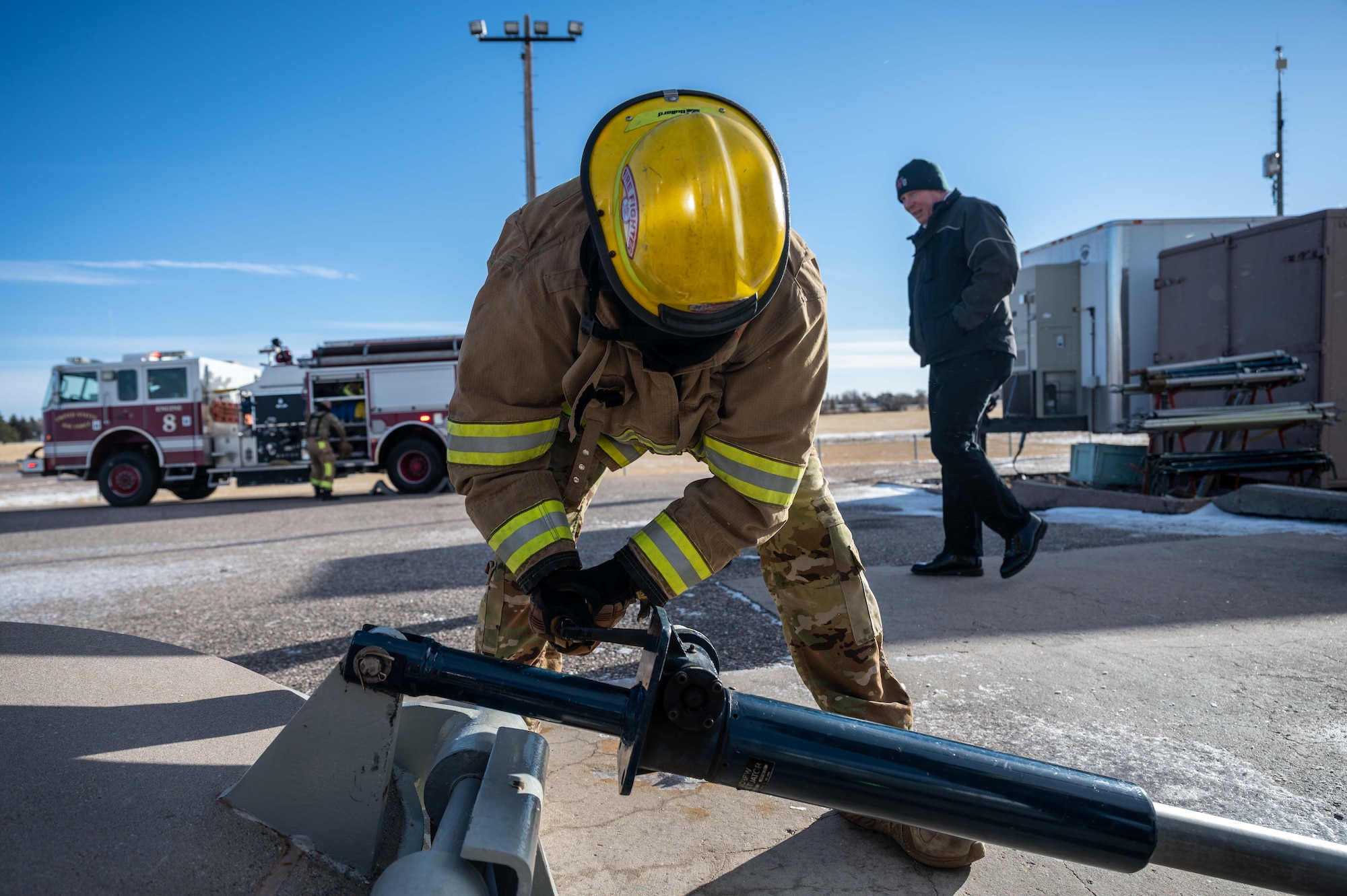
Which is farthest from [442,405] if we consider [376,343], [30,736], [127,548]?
[30,736]

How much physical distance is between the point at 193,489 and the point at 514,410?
44.9ft

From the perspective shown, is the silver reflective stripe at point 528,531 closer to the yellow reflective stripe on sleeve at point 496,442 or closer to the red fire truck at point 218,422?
the yellow reflective stripe on sleeve at point 496,442

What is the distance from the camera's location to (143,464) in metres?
12.2

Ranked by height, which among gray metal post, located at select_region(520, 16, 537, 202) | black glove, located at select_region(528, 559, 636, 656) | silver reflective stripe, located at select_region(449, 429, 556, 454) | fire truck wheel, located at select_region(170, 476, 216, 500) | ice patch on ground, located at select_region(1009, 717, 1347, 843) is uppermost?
gray metal post, located at select_region(520, 16, 537, 202)

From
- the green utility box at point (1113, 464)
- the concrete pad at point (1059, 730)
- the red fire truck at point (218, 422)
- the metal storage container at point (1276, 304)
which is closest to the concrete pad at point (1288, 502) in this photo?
the metal storage container at point (1276, 304)

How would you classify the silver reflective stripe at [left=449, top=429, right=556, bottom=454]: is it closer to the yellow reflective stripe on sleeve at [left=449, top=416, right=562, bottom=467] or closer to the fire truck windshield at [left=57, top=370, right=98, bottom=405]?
the yellow reflective stripe on sleeve at [left=449, top=416, right=562, bottom=467]

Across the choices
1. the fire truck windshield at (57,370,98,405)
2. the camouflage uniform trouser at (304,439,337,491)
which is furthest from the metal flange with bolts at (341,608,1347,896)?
the fire truck windshield at (57,370,98,405)

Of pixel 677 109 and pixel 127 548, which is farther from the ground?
pixel 677 109

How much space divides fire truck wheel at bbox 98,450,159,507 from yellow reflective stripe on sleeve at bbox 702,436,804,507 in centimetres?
1314

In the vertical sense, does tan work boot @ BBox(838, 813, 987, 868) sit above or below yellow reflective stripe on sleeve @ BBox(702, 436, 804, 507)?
below

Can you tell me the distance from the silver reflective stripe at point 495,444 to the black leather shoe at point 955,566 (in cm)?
290

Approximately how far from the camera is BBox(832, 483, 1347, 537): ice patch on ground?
512cm

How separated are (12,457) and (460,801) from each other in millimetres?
38939

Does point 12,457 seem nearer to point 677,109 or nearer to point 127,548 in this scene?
point 127,548
